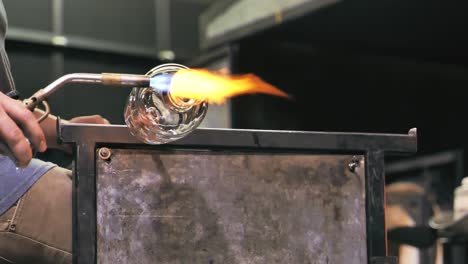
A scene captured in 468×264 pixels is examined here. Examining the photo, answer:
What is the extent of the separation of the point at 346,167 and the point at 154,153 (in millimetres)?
288

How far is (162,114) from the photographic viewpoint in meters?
0.87

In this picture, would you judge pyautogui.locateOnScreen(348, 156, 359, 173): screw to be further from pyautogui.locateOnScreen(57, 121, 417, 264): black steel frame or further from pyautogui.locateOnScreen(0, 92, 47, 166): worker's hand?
pyautogui.locateOnScreen(0, 92, 47, 166): worker's hand

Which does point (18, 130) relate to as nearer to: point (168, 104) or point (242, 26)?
point (168, 104)

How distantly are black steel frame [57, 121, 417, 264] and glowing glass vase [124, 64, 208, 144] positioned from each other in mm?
29

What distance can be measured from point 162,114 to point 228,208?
162 mm

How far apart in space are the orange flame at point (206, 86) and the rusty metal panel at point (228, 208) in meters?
0.09

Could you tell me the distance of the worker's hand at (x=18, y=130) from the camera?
30.3 inches

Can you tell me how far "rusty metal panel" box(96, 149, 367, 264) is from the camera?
0.89 metres

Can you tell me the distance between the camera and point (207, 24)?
3184mm

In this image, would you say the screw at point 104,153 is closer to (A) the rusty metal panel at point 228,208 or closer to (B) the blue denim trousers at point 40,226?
(A) the rusty metal panel at point 228,208

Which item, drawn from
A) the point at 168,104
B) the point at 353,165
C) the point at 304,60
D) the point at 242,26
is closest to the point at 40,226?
the point at 168,104

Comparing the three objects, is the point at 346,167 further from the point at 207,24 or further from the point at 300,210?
the point at 207,24

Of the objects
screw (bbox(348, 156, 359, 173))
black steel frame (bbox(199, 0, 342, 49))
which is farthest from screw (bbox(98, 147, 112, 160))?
black steel frame (bbox(199, 0, 342, 49))

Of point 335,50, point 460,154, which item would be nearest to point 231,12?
Answer: point 335,50
